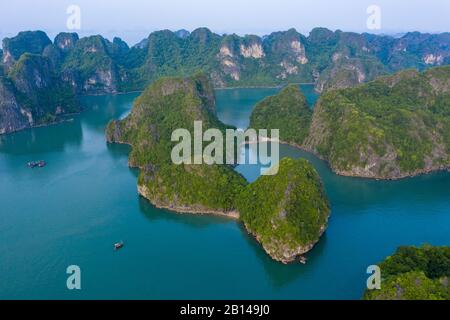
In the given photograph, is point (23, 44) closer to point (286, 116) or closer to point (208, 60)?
point (208, 60)

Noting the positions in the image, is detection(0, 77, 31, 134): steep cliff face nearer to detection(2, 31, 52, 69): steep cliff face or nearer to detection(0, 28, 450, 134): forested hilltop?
detection(0, 28, 450, 134): forested hilltop

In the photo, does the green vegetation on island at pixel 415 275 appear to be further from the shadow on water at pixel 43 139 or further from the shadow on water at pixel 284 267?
the shadow on water at pixel 43 139

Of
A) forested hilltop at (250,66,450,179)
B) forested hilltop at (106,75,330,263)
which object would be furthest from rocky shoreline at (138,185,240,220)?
forested hilltop at (250,66,450,179)

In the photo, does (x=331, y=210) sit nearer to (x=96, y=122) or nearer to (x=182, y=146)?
(x=182, y=146)

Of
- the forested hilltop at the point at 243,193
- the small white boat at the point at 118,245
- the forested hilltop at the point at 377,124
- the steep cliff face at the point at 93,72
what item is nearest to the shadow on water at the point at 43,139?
the forested hilltop at the point at 243,193

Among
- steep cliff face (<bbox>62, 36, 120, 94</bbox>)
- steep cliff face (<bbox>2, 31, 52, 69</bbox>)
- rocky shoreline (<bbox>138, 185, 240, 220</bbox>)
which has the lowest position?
rocky shoreline (<bbox>138, 185, 240, 220</bbox>)

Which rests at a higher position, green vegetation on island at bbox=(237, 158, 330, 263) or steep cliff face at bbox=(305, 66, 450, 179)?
steep cliff face at bbox=(305, 66, 450, 179)

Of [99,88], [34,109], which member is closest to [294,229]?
[34,109]
